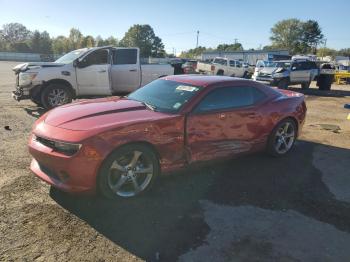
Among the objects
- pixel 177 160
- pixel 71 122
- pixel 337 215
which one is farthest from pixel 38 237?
pixel 337 215

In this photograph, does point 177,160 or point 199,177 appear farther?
point 199,177

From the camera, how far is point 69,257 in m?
3.26

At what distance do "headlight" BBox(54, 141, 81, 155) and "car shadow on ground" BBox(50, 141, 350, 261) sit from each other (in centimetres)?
68

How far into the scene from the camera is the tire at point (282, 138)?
6250mm

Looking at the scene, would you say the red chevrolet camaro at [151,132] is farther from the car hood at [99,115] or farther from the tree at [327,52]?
the tree at [327,52]

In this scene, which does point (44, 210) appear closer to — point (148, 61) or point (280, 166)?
point (280, 166)

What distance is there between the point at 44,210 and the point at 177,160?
1.76 metres

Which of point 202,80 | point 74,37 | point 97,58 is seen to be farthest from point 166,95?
point 74,37

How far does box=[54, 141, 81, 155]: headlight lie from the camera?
399 centimetres

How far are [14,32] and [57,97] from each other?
12863cm

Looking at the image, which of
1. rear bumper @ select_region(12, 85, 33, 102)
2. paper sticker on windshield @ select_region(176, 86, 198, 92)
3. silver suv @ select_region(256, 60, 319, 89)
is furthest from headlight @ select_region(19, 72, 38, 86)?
→ silver suv @ select_region(256, 60, 319, 89)

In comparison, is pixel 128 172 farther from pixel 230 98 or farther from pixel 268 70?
pixel 268 70

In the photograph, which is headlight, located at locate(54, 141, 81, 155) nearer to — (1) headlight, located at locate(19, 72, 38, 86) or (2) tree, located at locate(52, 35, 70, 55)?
(1) headlight, located at locate(19, 72, 38, 86)

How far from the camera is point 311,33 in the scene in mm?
118562
